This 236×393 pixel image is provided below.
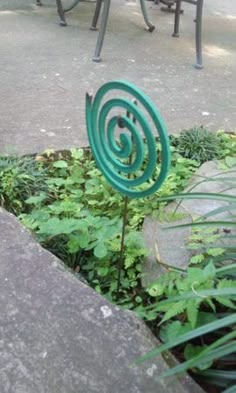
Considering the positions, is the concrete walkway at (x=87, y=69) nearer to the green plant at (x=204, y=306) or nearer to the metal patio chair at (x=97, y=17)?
the metal patio chair at (x=97, y=17)

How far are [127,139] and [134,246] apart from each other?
597mm

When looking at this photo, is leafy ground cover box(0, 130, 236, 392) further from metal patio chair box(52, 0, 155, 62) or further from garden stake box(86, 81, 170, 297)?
metal patio chair box(52, 0, 155, 62)

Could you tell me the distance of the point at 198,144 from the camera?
271 centimetres

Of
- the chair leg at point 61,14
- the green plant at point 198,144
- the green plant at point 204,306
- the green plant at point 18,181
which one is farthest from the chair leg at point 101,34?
the green plant at point 204,306

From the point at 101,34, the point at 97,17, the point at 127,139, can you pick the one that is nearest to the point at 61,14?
the point at 97,17

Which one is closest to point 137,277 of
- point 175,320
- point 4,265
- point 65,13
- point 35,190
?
point 175,320

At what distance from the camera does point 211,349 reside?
135 centimetres

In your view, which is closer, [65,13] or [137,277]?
[137,277]

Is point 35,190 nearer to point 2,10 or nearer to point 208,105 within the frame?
point 208,105

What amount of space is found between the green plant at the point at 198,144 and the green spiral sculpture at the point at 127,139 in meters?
1.02

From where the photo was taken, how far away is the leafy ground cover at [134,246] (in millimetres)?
1555

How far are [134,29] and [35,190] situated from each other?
93.9 inches

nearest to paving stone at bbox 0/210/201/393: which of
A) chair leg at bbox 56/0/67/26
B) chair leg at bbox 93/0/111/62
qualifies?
chair leg at bbox 93/0/111/62

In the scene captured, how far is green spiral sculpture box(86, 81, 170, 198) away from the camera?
1475 millimetres
